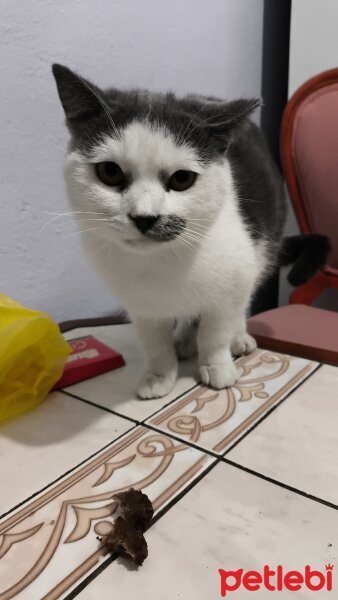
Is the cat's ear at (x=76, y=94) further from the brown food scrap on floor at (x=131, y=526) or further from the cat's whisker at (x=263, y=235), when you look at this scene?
the brown food scrap on floor at (x=131, y=526)

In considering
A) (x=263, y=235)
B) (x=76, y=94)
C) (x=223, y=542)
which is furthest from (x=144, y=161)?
(x=223, y=542)

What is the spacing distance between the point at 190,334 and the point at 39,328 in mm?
395

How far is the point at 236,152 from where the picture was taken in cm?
109

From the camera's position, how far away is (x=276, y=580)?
533mm

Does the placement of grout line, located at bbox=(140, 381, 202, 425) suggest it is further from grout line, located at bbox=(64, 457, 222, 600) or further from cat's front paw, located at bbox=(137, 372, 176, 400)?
grout line, located at bbox=(64, 457, 222, 600)

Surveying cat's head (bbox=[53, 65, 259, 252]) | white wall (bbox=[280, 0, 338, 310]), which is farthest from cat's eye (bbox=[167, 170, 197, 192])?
white wall (bbox=[280, 0, 338, 310])

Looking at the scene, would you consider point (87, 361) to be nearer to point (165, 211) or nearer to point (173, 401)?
point (173, 401)

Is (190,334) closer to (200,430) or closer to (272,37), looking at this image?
(200,430)

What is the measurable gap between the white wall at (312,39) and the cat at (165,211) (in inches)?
25.1

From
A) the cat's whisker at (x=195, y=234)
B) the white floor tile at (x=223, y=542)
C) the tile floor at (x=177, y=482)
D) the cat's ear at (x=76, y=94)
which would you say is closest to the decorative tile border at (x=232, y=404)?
the tile floor at (x=177, y=482)

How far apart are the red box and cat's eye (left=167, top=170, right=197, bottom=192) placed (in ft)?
1.55

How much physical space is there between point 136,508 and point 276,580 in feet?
0.62

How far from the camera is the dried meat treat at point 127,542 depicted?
0.55m

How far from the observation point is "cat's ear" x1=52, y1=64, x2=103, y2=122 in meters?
0.70
